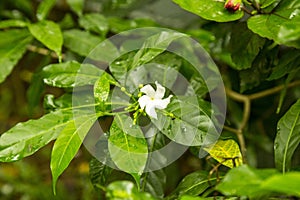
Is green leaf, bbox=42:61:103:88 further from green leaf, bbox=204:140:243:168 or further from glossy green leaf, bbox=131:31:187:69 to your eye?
green leaf, bbox=204:140:243:168

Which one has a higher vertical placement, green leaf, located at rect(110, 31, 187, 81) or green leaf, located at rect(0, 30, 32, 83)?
green leaf, located at rect(110, 31, 187, 81)

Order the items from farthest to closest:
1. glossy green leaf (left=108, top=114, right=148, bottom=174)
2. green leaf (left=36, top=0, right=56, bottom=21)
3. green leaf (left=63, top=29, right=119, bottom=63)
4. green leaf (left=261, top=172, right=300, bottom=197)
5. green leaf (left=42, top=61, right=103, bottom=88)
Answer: green leaf (left=36, top=0, right=56, bottom=21), green leaf (left=63, top=29, right=119, bottom=63), green leaf (left=42, top=61, right=103, bottom=88), glossy green leaf (left=108, top=114, right=148, bottom=174), green leaf (left=261, top=172, right=300, bottom=197)

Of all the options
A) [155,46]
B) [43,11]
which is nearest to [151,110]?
[155,46]

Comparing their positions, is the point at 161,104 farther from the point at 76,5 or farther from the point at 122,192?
the point at 76,5

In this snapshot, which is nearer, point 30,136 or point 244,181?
point 244,181

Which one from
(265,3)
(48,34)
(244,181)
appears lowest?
(48,34)

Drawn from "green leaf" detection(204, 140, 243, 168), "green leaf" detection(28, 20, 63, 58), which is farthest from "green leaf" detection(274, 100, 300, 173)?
"green leaf" detection(28, 20, 63, 58)

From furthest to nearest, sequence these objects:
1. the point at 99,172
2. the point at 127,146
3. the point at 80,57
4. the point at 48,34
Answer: the point at 80,57 < the point at 48,34 < the point at 99,172 < the point at 127,146
